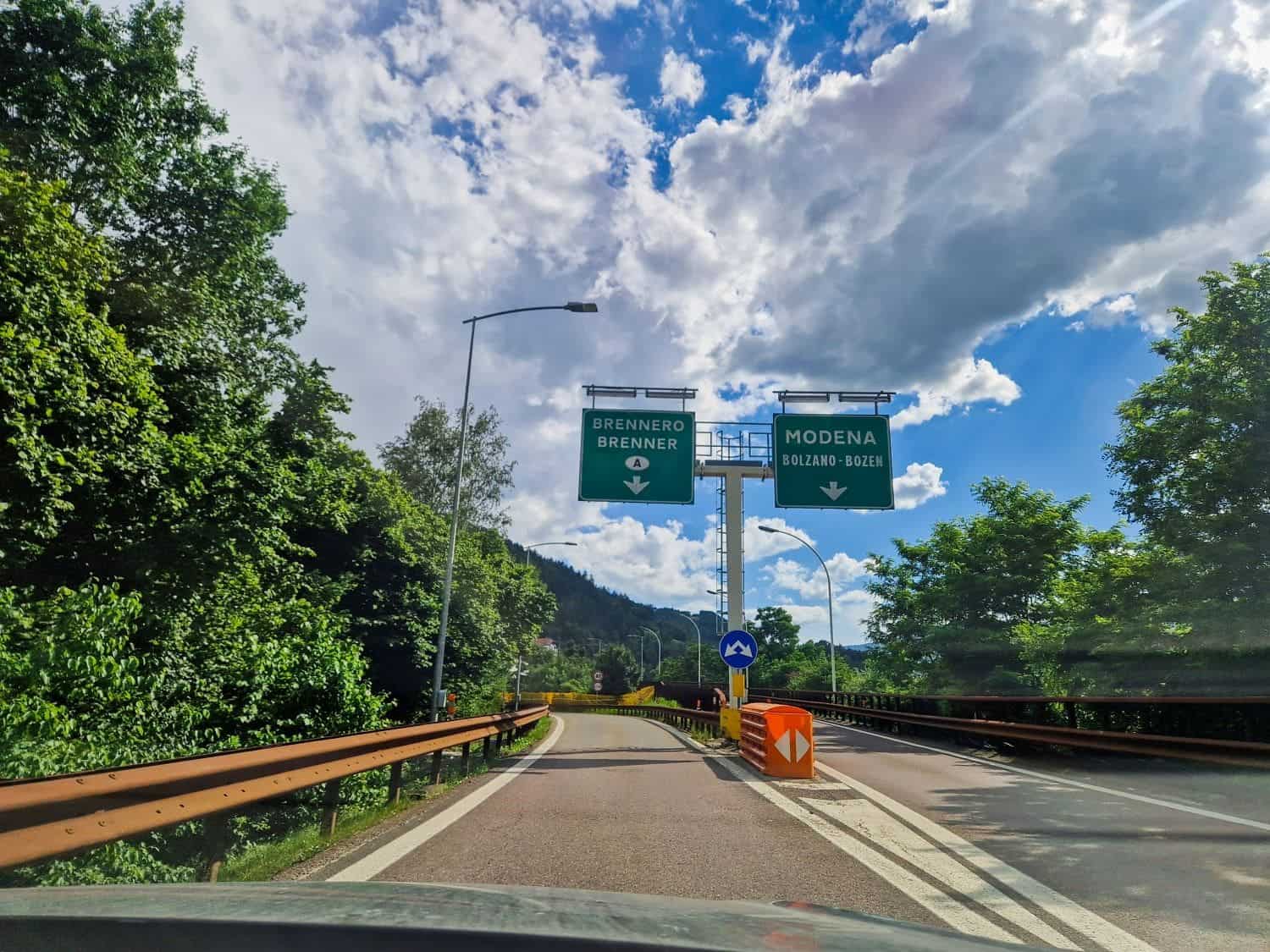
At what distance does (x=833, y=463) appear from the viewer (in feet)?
65.5

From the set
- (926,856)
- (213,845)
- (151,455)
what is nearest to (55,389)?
(151,455)

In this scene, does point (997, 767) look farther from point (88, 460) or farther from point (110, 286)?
point (110, 286)

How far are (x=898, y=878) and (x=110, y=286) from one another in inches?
691

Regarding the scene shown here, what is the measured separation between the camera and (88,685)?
10.0 meters

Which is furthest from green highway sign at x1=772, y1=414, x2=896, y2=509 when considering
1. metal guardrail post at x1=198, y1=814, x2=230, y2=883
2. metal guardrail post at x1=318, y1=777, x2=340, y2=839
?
metal guardrail post at x1=198, y1=814, x2=230, y2=883

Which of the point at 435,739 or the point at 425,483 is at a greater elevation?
the point at 425,483

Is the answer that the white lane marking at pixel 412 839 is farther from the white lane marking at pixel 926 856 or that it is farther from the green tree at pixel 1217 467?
the green tree at pixel 1217 467

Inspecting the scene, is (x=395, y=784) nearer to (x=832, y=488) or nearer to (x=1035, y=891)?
(x=1035, y=891)

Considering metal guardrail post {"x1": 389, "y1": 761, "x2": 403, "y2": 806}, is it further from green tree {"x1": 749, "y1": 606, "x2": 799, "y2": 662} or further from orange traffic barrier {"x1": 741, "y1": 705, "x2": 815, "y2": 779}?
green tree {"x1": 749, "y1": 606, "x2": 799, "y2": 662}

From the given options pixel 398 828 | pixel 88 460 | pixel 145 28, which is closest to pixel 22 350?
pixel 88 460

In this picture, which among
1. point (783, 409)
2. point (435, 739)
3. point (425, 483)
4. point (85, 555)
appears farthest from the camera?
point (425, 483)

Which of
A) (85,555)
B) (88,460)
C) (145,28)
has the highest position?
(145,28)

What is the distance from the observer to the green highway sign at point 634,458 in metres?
19.7

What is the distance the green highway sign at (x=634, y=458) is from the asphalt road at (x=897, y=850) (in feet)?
31.8
